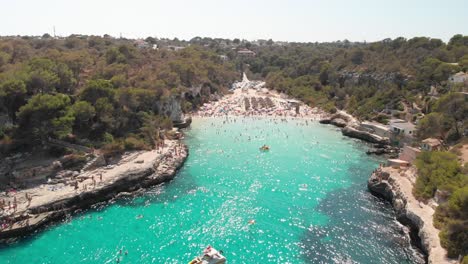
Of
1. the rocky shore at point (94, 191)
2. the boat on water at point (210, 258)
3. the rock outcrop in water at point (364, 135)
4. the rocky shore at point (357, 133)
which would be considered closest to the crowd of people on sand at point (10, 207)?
the rocky shore at point (94, 191)

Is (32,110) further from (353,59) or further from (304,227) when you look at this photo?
(353,59)

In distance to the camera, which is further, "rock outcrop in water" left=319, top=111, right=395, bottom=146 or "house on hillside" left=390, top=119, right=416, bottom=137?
"rock outcrop in water" left=319, top=111, right=395, bottom=146

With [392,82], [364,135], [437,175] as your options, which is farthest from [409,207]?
[392,82]

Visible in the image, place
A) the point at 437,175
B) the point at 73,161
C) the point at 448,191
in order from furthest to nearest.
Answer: the point at 73,161, the point at 437,175, the point at 448,191

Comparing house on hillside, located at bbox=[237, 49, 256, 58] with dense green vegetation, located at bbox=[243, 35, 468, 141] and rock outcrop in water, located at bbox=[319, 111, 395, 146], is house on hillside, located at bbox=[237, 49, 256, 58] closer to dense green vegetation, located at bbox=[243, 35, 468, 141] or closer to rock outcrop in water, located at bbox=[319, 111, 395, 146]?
dense green vegetation, located at bbox=[243, 35, 468, 141]

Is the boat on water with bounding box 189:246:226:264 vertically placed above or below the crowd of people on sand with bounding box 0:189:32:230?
above

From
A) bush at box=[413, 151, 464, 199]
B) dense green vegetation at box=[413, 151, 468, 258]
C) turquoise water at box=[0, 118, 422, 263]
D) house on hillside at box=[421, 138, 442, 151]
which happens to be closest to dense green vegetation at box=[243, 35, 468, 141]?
house on hillside at box=[421, 138, 442, 151]

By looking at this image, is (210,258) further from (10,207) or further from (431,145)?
(431,145)
